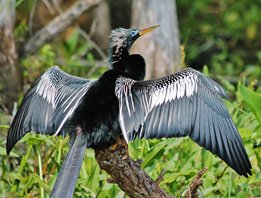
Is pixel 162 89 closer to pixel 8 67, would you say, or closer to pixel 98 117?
pixel 98 117

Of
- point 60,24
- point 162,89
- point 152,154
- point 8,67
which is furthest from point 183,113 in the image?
Answer: point 60,24

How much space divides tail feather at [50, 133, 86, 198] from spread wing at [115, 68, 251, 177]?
274mm

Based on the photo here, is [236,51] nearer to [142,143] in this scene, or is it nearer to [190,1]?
[190,1]

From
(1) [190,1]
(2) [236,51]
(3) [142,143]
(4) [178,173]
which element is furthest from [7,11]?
(2) [236,51]

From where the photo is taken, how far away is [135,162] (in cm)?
433

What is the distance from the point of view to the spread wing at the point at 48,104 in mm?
4652

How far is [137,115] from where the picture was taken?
4461 millimetres

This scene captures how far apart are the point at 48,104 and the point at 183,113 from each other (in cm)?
92

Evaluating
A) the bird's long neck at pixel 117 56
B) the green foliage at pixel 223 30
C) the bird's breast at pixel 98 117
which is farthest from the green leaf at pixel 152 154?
the green foliage at pixel 223 30

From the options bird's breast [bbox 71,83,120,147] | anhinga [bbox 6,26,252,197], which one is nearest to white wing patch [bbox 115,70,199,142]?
anhinga [bbox 6,26,252,197]

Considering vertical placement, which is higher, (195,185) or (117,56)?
(117,56)

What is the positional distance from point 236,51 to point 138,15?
369cm

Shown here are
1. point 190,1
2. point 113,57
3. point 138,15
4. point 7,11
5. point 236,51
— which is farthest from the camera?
point 236,51

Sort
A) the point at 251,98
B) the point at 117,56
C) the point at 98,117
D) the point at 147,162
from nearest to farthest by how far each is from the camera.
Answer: the point at 98,117, the point at 251,98, the point at 117,56, the point at 147,162
